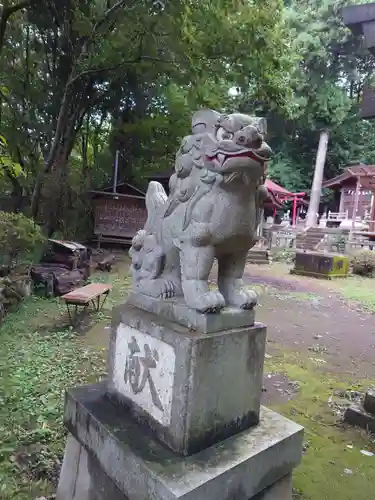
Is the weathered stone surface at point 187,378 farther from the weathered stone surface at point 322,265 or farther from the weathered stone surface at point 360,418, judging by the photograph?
the weathered stone surface at point 322,265

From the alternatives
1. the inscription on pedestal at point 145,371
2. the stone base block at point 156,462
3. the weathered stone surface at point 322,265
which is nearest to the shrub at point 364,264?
the weathered stone surface at point 322,265

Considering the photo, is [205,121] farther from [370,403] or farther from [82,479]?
[370,403]

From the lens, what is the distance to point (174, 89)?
1218cm

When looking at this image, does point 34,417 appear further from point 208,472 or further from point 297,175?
point 297,175

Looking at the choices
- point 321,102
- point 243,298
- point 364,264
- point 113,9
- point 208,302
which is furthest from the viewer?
point 321,102

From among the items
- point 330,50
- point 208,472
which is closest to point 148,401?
point 208,472

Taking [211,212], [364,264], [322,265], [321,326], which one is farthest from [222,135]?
[364,264]

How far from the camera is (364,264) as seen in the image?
41.4 ft

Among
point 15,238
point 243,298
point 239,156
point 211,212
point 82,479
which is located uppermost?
point 239,156

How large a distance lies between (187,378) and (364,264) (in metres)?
12.5

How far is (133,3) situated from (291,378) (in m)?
6.36

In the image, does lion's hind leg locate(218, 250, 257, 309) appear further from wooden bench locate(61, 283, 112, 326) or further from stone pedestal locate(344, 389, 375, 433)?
wooden bench locate(61, 283, 112, 326)

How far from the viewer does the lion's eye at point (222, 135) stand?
1.64 m

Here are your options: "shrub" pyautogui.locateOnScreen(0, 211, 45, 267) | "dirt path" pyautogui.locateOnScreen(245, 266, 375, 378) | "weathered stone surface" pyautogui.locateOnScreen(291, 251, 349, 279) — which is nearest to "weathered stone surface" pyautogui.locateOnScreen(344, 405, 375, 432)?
"dirt path" pyautogui.locateOnScreen(245, 266, 375, 378)
